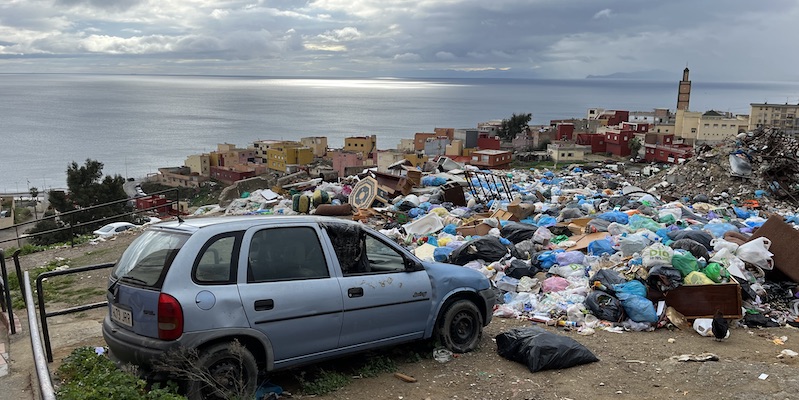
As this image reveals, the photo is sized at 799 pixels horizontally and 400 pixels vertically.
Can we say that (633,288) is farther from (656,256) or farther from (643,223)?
(643,223)

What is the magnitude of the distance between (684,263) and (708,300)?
54cm

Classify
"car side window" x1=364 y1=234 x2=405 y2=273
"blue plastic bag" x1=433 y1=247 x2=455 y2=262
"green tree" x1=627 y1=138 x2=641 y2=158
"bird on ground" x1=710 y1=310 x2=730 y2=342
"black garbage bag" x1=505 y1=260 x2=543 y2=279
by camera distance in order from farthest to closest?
"green tree" x1=627 y1=138 x2=641 y2=158
"blue plastic bag" x1=433 y1=247 x2=455 y2=262
"black garbage bag" x1=505 y1=260 x2=543 y2=279
"bird on ground" x1=710 y1=310 x2=730 y2=342
"car side window" x1=364 y1=234 x2=405 y2=273

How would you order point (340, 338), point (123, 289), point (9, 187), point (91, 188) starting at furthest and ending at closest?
1. point (9, 187)
2. point (91, 188)
3. point (340, 338)
4. point (123, 289)

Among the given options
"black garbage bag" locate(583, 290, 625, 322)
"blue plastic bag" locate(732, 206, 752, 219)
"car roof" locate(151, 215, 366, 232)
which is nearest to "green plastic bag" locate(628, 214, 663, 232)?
"black garbage bag" locate(583, 290, 625, 322)

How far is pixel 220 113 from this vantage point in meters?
168

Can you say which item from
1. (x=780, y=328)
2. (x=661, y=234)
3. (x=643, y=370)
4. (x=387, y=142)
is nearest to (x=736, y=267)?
(x=780, y=328)

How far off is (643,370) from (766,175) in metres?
12.6

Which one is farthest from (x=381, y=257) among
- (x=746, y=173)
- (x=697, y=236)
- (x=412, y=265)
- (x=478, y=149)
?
(x=478, y=149)

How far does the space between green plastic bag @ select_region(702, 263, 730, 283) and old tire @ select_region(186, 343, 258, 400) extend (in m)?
5.44

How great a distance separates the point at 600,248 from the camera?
8.60 metres

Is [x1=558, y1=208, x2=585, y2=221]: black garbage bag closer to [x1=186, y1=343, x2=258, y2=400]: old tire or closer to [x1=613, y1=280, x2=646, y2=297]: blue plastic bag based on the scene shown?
[x1=613, y1=280, x2=646, y2=297]: blue plastic bag

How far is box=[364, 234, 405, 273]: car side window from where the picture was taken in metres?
4.89

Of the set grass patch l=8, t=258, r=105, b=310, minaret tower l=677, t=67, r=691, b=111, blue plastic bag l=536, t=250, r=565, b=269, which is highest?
minaret tower l=677, t=67, r=691, b=111

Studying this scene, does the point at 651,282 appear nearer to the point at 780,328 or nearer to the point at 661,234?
the point at 780,328
